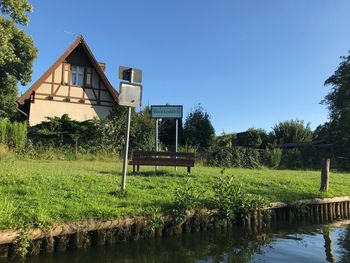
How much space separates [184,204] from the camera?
10164 mm

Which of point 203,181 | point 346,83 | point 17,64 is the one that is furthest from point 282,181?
point 346,83

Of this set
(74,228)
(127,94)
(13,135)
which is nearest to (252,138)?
(13,135)

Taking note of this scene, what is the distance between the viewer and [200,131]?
35469mm

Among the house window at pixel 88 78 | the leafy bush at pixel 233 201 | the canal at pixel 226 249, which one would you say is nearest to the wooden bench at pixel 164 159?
the leafy bush at pixel 233 201

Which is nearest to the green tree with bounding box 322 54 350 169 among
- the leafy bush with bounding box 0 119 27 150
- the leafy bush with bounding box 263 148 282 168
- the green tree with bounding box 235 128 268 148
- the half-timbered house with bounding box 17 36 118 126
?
the green tree with bounding box 235 128 268 148

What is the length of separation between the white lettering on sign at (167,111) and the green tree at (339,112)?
25662 millimetres

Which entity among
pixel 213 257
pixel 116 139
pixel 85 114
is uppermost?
pixel 85 114

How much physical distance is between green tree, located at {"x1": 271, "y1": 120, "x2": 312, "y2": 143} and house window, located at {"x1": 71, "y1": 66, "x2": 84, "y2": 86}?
94.5 ft

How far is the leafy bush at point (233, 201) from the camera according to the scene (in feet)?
35.2

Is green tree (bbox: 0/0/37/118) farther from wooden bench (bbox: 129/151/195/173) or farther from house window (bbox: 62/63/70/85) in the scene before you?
wooden bench (bbox: 129/151/195/173)

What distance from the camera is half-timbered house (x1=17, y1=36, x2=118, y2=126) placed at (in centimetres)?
3259

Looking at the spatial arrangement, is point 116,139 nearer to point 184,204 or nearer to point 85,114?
point 85,114

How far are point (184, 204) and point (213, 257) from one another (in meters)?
1.89

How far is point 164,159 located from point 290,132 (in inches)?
1682
